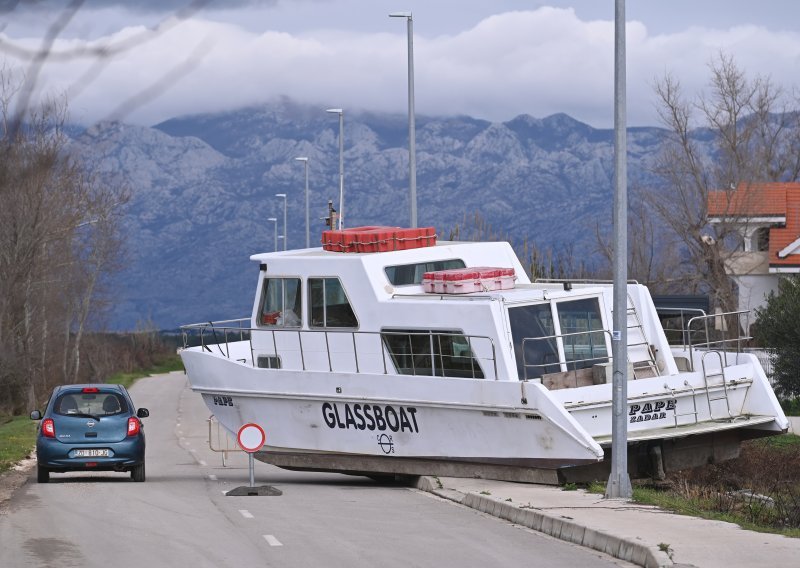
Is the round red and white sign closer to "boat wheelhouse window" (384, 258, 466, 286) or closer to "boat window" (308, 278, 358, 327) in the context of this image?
"boat window" (308, 278, 358, 327)

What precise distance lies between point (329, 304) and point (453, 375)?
2687mm

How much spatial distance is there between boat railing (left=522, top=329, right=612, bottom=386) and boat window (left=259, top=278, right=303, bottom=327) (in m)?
4.11

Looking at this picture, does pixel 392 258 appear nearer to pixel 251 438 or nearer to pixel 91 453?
pixel 251 438

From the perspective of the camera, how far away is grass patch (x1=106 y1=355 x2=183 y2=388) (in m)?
67.2

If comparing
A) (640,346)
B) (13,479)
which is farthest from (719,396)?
(13,479)

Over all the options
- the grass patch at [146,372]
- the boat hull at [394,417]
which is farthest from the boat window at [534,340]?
the grass patch at [146,372]

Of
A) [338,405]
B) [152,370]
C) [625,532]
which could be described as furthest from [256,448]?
[152,370]

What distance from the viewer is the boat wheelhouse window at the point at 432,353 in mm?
20297

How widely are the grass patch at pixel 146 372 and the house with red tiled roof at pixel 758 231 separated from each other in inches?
1048

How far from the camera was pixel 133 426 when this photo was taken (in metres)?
21.8

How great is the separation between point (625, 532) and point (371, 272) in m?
8.67

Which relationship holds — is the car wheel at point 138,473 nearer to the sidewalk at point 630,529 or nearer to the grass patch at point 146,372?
the sidewalk at point 630,529

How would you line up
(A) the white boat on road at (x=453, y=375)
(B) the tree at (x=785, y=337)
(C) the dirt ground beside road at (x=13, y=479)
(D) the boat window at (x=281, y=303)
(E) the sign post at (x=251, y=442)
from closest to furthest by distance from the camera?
1. (A) the white boat on road at (x=453, y=375)
2. (C) the dirt ground beside road at (x=13, y=479)
3. (E) the sign post at (x=251, y=442)
4. (D) the boat window at (x=281, y=303)
5. (B) the tree at (x=785, y=337)

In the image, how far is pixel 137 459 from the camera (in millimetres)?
21859
